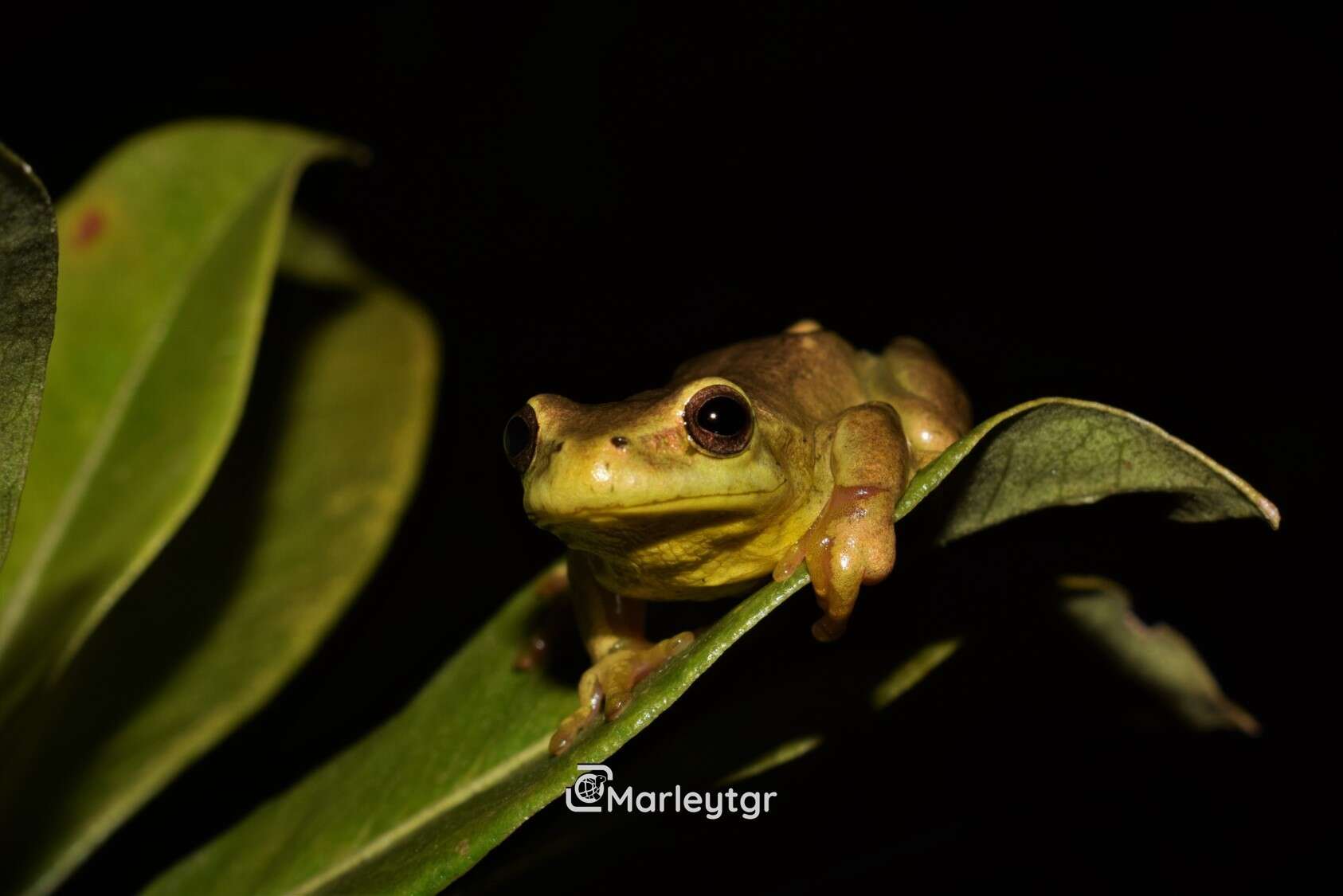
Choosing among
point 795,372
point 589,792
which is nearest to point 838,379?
point 795,372

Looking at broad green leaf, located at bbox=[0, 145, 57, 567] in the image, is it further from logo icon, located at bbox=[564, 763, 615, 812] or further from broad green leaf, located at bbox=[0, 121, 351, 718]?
logo icon, located at bbox=[564, 763, 615, 812]

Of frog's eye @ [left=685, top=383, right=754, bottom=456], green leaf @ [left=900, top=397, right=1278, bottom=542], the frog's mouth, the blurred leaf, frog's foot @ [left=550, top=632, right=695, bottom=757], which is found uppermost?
green leaf @ [left=900, top=397, right=1278, bottom=542]

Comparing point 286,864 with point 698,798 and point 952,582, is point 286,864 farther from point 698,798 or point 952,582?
point 952,582

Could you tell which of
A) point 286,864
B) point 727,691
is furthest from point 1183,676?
point 286,864

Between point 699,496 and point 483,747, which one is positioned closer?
point 699,496

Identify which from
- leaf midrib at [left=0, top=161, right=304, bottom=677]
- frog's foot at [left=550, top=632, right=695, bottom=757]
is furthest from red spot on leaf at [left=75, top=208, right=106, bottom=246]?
frog's foot at [left=550, top=632, right=695, bottom=757]

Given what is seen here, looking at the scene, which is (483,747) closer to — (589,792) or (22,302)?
(589,792)
